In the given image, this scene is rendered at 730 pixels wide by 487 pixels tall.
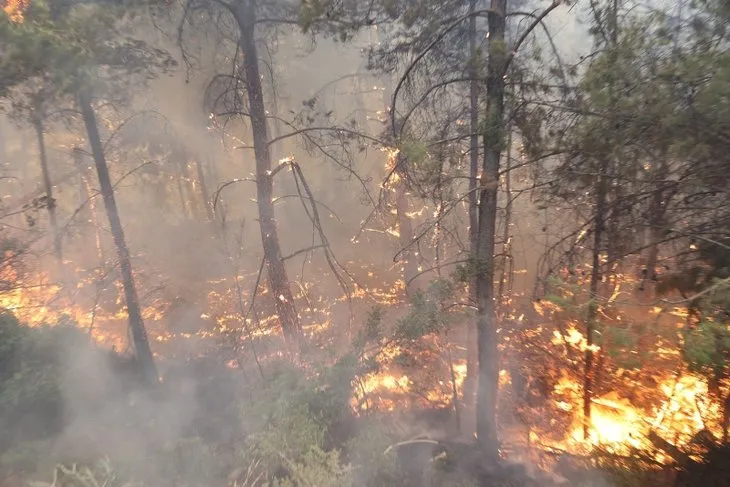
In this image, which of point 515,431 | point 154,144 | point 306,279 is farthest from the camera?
point 306,279

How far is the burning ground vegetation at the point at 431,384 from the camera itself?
568 cm

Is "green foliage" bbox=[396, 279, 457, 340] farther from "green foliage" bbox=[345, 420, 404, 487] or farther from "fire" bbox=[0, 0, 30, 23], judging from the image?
"fire" bbox=[0, 0, 30, 23]

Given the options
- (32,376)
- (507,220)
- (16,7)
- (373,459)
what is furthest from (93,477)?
(507,220)

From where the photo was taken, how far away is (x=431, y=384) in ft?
36.2

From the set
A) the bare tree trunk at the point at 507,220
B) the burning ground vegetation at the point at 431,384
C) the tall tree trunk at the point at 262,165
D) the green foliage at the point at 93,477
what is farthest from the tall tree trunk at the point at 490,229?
the green foliage at the point at 93,477

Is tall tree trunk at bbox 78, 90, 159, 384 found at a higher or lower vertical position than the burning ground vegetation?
higher

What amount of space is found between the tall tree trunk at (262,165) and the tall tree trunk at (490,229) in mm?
4327

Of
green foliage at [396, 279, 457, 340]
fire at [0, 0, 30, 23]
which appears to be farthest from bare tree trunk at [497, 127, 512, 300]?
fire at [0, 0, 30, 23]

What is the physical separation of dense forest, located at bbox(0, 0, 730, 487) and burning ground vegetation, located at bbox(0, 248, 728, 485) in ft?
0.20

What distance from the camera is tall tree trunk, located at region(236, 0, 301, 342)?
8.00 metres

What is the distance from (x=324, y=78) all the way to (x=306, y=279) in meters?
13.0

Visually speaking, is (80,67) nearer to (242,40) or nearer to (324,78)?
(242,40)

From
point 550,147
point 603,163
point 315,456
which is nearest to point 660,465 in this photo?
point 603,163

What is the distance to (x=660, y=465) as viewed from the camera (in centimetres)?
497
